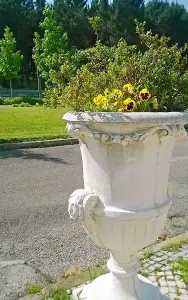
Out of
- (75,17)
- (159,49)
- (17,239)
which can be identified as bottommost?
(17,239)

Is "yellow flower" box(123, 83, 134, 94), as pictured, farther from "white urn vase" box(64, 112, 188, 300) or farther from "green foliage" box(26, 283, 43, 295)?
"green foliage" box(26, 283, 43, 295)

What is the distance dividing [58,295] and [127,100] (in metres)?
1.51

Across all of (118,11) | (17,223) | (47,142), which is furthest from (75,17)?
(17,223)

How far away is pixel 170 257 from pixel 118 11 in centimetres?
A: 3889

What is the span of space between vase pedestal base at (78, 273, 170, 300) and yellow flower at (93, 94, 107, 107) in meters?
1.13

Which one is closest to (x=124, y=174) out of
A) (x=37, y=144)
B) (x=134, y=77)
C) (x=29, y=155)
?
Answer: (x=134, y=77)

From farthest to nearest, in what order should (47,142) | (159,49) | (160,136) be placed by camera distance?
(47,142) < (159,49) < (160,136)

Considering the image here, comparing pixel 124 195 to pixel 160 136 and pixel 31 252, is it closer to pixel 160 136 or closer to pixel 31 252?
pixel 160 136

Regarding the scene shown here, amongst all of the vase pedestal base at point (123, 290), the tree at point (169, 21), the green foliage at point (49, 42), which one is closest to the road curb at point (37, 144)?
the vase pedestal base at point (123, 290)

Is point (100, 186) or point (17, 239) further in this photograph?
point (17, 239)

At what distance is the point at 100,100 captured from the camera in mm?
2057

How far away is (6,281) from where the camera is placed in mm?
2816

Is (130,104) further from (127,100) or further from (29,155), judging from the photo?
(29,155)

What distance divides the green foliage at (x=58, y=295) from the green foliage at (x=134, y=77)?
1.36 metres
